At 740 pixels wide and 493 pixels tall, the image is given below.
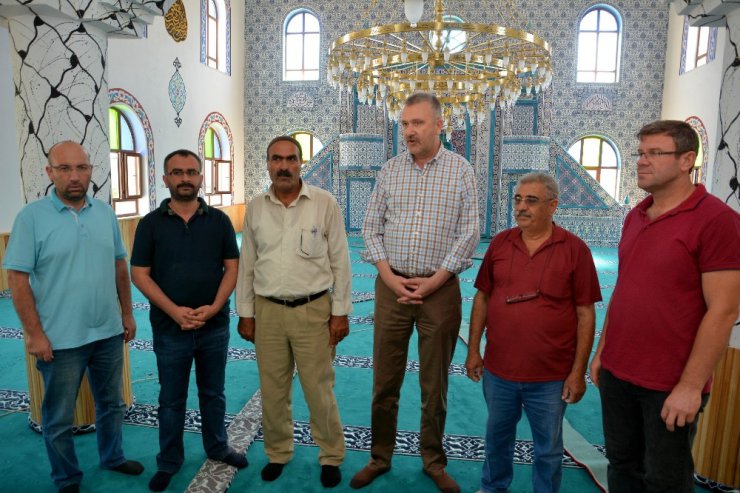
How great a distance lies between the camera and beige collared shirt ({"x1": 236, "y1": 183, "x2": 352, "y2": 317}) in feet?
6.73

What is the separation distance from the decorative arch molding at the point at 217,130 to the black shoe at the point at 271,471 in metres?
8.07

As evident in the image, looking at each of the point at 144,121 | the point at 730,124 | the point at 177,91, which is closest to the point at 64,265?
the point at 730,124

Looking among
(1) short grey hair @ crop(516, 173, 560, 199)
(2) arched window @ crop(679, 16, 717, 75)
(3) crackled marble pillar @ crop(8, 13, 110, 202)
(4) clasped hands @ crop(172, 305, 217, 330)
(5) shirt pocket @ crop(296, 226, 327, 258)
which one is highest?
(2) arched window @ crop(679, 16, 717, 75)

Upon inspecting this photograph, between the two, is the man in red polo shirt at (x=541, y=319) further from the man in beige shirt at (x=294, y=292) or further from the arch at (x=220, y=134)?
the arch at (x=220, y=134)

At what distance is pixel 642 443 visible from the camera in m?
1.59

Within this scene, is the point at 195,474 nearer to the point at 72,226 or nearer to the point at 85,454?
the point at 85,454

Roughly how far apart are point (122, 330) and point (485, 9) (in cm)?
1049

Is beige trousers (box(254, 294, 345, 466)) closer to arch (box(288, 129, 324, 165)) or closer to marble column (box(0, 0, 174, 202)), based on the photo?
marble column (box(0, 0, 174, 202))

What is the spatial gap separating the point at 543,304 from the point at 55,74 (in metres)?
2.31

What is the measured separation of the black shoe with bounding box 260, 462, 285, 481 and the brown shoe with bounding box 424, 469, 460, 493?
25.4 inches

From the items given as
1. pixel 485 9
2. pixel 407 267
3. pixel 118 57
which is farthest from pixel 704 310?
pixel 485 9

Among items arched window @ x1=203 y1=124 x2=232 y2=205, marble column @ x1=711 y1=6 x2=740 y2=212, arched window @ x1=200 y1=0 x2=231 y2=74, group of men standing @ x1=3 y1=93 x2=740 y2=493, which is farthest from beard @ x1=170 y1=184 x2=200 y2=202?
arched window @ x1=200 y1=0 x2=231 y2=74

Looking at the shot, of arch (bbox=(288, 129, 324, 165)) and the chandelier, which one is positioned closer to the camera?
the chandelier

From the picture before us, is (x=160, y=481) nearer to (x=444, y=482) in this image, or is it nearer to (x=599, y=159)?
(x=444, y=482)
